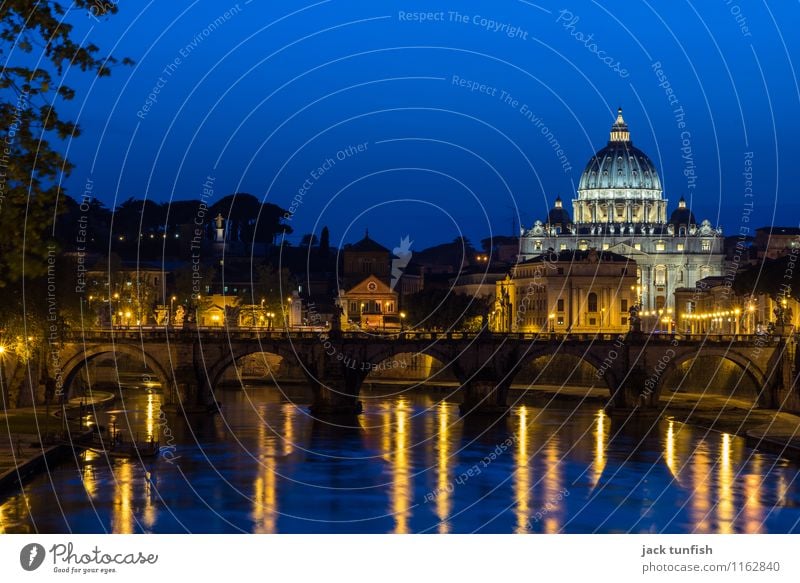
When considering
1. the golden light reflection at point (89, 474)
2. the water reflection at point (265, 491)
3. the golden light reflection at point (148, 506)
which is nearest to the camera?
the golden light reflection at point (148, 506)

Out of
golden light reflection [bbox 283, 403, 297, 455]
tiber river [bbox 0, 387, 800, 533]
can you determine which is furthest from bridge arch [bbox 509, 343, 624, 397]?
golden light reflection [bbox 283, 403, 297, 455]

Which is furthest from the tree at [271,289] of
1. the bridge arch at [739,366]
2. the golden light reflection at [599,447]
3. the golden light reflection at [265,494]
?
the golden light reflection at [265,494]

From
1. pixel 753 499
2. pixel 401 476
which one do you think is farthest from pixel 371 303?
pixel 753 499

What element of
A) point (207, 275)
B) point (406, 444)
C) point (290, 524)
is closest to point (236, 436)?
point (406, 444)

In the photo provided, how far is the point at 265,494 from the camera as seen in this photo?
182 feet

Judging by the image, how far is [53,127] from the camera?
24.3 meters

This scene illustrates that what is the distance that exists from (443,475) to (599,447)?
11.9 m

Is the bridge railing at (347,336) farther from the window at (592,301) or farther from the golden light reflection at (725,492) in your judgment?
the window at (592,301)

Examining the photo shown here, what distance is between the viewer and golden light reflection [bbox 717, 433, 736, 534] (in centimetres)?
5022

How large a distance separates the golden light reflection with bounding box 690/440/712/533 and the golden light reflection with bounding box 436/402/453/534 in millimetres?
8212

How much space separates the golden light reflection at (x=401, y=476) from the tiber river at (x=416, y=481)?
0.26 ft

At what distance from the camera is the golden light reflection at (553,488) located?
164ft
